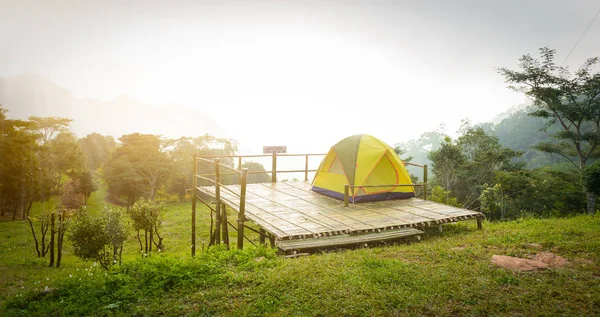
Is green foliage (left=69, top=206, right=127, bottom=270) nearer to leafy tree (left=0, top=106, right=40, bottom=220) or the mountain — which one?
leafy tree (left=0, top=106, right=40, bottom=220)

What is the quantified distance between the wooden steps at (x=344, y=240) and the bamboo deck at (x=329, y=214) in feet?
0.26

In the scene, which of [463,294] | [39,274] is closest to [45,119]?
[39,274]

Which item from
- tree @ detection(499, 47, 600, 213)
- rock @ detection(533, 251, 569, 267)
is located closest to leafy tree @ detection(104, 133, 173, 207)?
tree @ detection(499, 47, 600, 213)

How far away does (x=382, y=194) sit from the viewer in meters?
12.0

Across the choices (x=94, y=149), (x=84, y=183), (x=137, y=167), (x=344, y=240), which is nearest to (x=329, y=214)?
(x=344, y=240)

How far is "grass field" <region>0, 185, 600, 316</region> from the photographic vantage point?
4.69 meters

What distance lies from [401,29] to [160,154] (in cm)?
4715

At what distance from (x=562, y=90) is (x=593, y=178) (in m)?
18.0

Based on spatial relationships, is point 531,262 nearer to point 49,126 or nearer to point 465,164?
point 465,164

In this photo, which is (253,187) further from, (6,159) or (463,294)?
(6,159)

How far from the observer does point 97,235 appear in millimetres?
12281

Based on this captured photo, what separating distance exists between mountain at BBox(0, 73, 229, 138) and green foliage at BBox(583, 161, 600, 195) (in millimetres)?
69362

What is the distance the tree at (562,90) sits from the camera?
23172 mm

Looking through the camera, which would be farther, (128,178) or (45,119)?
(45,119)
